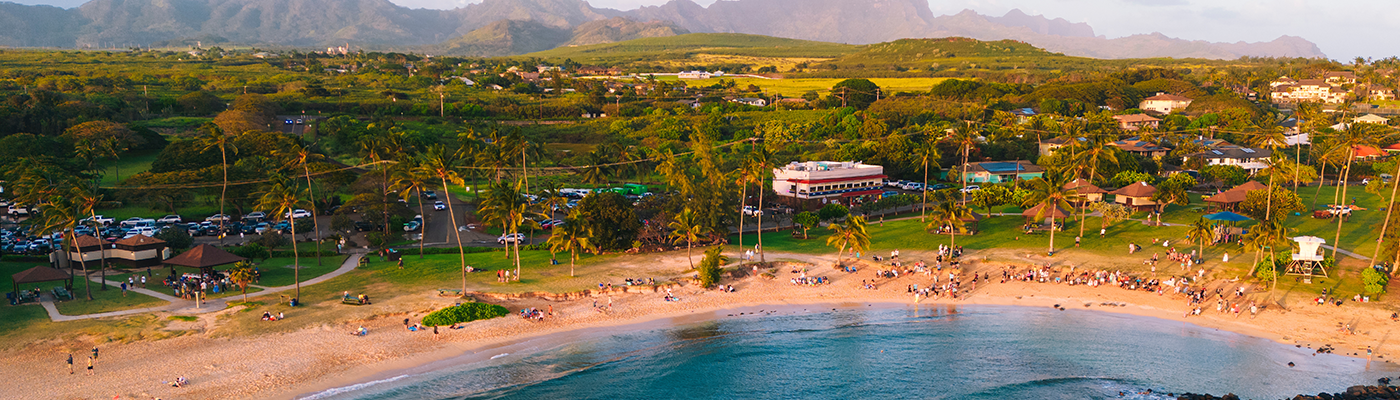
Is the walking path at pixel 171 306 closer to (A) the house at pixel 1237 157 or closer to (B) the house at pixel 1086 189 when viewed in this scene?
(B) the house at pixel 1086 189

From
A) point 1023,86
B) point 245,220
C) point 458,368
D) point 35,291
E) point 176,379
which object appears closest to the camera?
point 176,379

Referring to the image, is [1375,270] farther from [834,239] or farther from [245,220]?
[245,220]

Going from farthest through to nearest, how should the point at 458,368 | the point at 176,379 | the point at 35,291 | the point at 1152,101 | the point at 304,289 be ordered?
the point at 1152,101 → the point at 304,289 → the point at 35,291 → the point at 458,368 → the point at 176,379

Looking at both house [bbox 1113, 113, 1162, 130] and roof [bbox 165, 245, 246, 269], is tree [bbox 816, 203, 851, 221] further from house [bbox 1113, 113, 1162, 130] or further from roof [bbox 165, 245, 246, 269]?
house [bbox 1113, 113, 1162, 130]

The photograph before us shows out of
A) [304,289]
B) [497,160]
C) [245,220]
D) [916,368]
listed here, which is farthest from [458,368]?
[245,220]

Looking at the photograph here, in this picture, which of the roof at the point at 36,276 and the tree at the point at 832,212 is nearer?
the roof at the point at 36,276

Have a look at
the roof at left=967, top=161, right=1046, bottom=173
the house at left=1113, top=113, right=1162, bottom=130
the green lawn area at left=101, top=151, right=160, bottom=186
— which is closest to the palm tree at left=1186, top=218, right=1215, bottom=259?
the roof at left=967, top=161, right=1046, bottom=173

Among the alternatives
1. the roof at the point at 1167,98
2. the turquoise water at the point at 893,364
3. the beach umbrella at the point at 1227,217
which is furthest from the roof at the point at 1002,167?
the roof at the point at 1167,98
